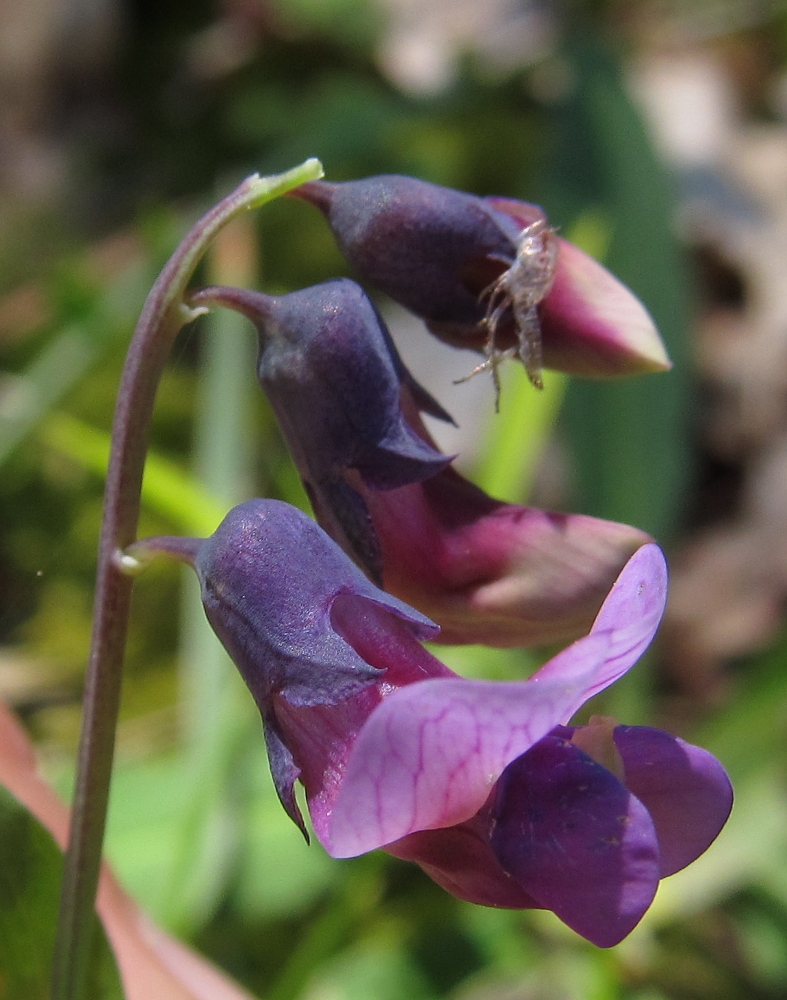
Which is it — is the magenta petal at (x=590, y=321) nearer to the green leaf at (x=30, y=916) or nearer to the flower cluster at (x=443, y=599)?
the flower cluster at (x=443, y=599)

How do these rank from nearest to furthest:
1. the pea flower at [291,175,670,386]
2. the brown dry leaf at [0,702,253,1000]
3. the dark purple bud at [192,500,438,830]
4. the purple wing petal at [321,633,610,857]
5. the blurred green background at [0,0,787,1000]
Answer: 1. the purple wing petal at [321,633,610,857]
2. the dark purple bud at [192,500,438,830]
3. the pea flower at [291,175,670,386]
4. the brown dry leaf at [0,702,253,1000]
5. the blurred green background at [0,0,787,1000]

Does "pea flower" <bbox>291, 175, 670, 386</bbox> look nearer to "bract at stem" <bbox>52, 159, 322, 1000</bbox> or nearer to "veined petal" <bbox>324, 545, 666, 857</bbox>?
"bract at stem" <bbox>52, 159, 322, 1000</bbox>

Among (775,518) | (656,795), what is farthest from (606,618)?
(775,518)

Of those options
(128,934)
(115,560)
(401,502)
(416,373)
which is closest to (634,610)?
(401,502)

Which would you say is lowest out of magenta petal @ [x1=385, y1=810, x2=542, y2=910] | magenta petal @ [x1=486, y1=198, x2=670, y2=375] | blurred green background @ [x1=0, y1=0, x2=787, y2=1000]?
blurred green background @ [x1=0, y1=0, x2=787, y2=1000]

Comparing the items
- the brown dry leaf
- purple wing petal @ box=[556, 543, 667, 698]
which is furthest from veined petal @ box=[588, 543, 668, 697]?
the brown dry leaf

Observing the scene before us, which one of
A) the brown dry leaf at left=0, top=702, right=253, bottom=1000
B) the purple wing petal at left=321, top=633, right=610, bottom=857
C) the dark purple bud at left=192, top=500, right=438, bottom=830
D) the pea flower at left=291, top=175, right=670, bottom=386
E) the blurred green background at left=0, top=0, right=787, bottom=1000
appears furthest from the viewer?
the blurred green background at left=0, top=0, right=787, bottom=1000

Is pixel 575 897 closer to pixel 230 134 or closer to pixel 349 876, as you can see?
pixel 349 876
